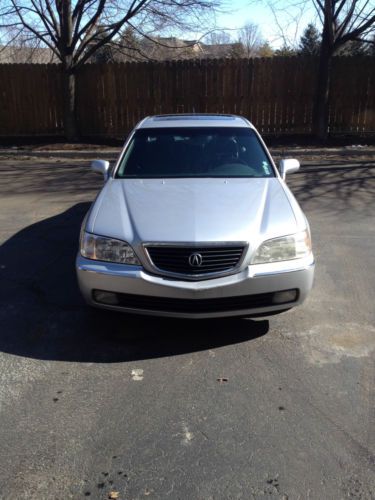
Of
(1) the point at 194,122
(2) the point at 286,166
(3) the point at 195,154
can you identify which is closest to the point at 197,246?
(3) the point at 195,154

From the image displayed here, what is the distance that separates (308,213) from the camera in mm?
7383

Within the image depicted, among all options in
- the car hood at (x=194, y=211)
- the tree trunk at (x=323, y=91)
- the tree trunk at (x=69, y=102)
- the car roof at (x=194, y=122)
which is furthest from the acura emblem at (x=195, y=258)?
the tree trunk at (x=69, y=102)

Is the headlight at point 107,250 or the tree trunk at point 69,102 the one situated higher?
→ the tree trunk at point 69,102

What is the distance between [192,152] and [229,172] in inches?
20.0

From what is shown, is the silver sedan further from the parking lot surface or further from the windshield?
the windshield

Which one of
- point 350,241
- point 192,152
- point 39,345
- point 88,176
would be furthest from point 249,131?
point 88,176

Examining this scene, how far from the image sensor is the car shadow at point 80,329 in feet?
12.0

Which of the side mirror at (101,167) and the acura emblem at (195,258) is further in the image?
the side mirror at (101,167)

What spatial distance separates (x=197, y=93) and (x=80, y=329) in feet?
37.5

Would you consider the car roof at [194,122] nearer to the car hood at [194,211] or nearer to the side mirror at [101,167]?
the side mirror at [101,167]

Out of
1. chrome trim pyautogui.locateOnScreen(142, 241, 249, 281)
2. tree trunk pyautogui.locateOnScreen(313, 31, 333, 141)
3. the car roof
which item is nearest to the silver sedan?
chrome trim pyautogui.locateOnScreen(142, 241, 249, 281)

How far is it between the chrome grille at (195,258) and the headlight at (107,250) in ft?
0.50

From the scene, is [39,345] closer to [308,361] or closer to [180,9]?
[308,361]

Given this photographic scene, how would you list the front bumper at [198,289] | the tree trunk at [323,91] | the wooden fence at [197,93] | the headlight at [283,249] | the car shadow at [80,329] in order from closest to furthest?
Answer: the front bumper at [198,289], the headlight at [283,249], the car shadow at [80,329], the tree trunk at [323,91], the wooden fence at [197,93]
